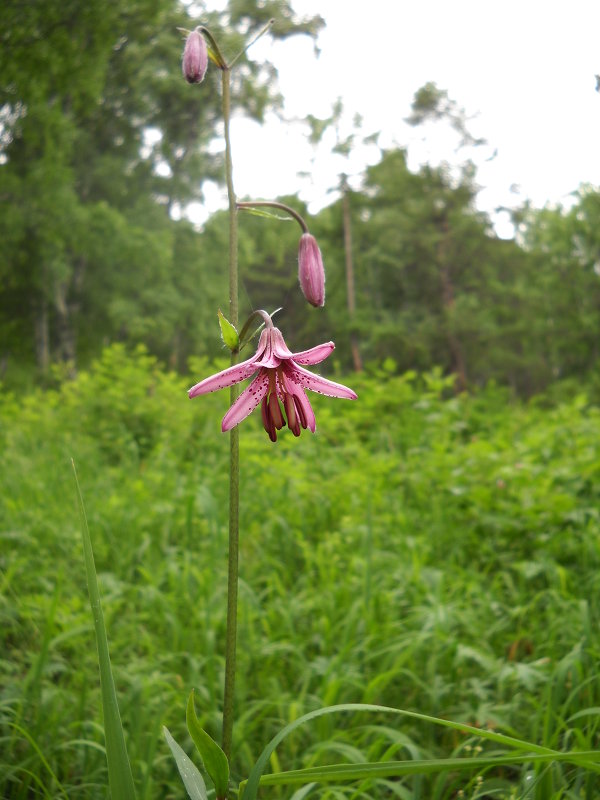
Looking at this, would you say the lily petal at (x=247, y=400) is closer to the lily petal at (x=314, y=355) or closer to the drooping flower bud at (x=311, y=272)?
the lily petal at (x=314, y=355)

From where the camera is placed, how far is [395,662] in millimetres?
1699

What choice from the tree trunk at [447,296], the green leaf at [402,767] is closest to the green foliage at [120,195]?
the green leaf at [402,767]

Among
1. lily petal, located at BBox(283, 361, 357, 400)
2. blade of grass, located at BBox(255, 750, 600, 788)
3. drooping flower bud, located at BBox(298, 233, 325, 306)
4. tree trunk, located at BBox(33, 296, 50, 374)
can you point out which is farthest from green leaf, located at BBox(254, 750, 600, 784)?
tree trunk, located at BBox(33, 296, 50, 374)

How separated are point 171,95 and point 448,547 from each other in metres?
10.9

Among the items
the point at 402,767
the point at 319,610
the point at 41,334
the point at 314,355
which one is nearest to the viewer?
the point at 402,767

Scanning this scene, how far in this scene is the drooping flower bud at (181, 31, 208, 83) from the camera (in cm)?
119

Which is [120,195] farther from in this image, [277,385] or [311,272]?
[277,385]

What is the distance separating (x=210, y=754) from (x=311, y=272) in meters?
0.77

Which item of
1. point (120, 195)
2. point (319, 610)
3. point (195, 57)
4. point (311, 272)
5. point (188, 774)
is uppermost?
point (120, 195)

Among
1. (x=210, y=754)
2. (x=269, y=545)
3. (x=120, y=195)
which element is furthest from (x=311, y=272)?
(x=120, y=195)

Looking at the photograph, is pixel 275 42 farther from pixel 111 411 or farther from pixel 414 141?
pixel 414 141

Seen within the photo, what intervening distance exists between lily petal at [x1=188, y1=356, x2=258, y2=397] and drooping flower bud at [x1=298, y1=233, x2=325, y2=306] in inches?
9.2

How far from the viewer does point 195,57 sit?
1.18 metres

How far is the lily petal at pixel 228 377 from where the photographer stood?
3.08ft
